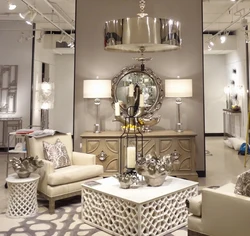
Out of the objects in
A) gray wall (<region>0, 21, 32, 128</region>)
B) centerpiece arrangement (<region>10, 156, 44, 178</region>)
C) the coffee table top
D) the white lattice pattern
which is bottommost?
the white lattice pattern

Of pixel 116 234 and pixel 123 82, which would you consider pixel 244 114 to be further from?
pixel 116 234

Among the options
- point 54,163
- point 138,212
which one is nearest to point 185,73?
point 54,163

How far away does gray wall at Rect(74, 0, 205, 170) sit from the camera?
17.1 ft

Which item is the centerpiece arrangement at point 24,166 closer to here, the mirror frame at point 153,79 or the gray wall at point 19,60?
the mirror frame at point 153,79

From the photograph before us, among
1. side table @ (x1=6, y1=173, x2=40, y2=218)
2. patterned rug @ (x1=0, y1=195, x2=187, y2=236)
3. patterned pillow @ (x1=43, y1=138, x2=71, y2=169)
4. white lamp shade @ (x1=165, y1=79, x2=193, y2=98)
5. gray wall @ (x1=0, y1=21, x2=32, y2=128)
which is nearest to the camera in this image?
patterned rug @ (x1=0, y1=195, x2=187, y2=236)

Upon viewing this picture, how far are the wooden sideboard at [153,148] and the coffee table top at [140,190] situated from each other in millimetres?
1373

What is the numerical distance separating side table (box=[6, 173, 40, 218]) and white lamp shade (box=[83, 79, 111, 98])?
6.63 feet

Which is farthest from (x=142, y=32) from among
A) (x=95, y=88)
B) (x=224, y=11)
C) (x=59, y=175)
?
(x=224, y=11)

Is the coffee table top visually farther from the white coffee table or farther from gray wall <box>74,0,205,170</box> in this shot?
gray wall <box>74,0,205,170</box>

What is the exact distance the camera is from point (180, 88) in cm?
Result: 487

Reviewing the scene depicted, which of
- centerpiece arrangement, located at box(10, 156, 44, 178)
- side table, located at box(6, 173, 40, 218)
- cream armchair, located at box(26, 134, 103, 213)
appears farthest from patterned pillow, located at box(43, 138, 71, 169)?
side table, located at box(6, 173, 40, 218)

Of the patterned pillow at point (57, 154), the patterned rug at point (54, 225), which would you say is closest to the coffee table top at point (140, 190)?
the patterned rug at point (54, 225)

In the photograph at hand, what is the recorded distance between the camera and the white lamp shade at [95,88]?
193 inches

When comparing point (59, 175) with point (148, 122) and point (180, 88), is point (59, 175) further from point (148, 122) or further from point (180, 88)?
point (180, 88)
